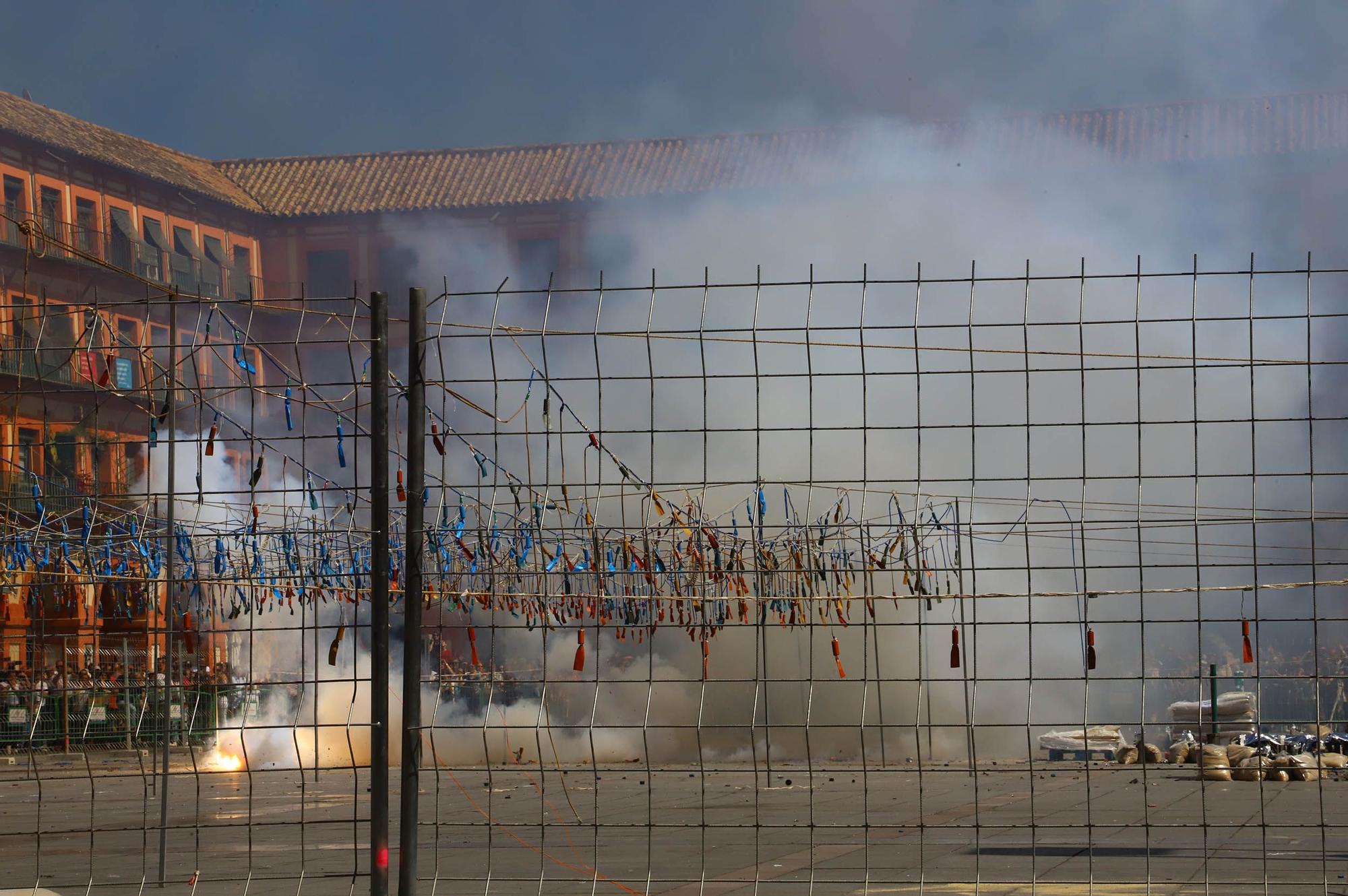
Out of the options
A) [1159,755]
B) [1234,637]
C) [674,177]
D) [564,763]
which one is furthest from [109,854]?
[674,177]

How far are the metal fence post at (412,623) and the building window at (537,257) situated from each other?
37.6 meters

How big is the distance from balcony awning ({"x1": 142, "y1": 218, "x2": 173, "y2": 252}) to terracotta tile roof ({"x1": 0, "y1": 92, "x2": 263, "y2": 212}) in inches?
49.6

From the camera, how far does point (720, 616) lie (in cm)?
1350

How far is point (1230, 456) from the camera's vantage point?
121 feet

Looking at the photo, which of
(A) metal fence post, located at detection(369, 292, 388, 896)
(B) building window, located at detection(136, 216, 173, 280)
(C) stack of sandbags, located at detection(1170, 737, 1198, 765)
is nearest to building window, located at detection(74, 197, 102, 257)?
(B) building window, located at detection(136, 216, 173, 280)

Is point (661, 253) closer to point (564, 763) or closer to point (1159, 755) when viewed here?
point (564, 763)

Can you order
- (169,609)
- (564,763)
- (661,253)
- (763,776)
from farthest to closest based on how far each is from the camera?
(661,253) < (564,763) < (763,776) < (169,609)

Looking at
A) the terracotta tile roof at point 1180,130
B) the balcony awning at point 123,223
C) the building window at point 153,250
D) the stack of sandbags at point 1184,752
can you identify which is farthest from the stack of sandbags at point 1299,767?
the balcony awning at point 123,223

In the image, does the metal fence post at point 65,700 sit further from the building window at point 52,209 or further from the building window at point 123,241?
the building window at point 123,241

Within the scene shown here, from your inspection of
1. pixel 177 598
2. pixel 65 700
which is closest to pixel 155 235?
pixel 177 598

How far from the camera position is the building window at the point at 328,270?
153 ft

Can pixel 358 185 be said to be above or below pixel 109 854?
above

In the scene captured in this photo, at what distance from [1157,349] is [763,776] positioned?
15.9m

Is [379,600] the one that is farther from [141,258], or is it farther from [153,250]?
[153,250]
